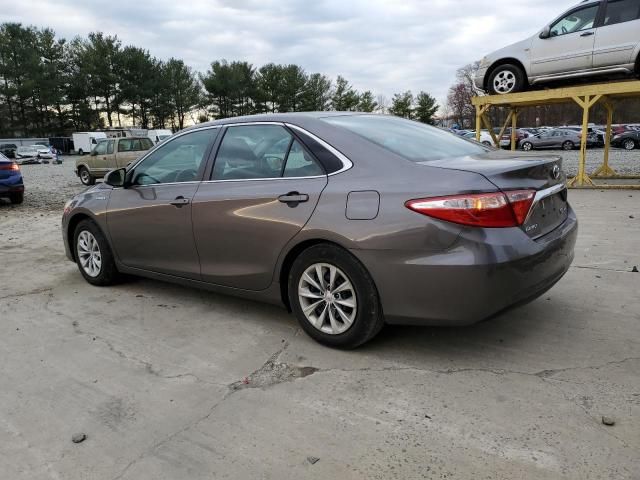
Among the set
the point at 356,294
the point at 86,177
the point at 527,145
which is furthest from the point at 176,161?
the point at 527,145

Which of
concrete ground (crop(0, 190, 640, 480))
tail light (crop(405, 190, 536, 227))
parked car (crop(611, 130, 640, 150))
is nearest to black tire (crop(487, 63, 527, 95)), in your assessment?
concrete ground (crop(0, 190, 640, 480))

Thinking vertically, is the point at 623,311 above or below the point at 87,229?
below

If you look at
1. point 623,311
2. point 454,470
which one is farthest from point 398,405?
point 623,311

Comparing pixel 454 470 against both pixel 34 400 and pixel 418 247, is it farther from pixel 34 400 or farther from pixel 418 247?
pixel 34 400

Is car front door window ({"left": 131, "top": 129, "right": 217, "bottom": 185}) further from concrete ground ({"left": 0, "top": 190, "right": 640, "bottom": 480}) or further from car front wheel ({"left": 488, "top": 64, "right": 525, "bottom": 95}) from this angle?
car front wheel ({"left": 488, "top": 64, "right": 525, "bottom": 95})

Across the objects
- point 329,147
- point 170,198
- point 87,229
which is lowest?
point 87,229

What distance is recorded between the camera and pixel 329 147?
346cm

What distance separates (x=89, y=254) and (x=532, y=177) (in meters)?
4.09

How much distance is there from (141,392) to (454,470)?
1780 millimetres

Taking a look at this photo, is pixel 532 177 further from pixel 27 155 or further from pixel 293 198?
pixel 27 155

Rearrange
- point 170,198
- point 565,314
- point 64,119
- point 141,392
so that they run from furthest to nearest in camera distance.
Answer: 1. point 64,119
2. point 170,198
3. point 565,314
4. point 141,392

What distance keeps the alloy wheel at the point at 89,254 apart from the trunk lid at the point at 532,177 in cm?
342

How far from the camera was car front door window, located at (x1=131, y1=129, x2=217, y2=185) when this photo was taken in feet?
13.9

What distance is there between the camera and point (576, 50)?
10781 millimetres
